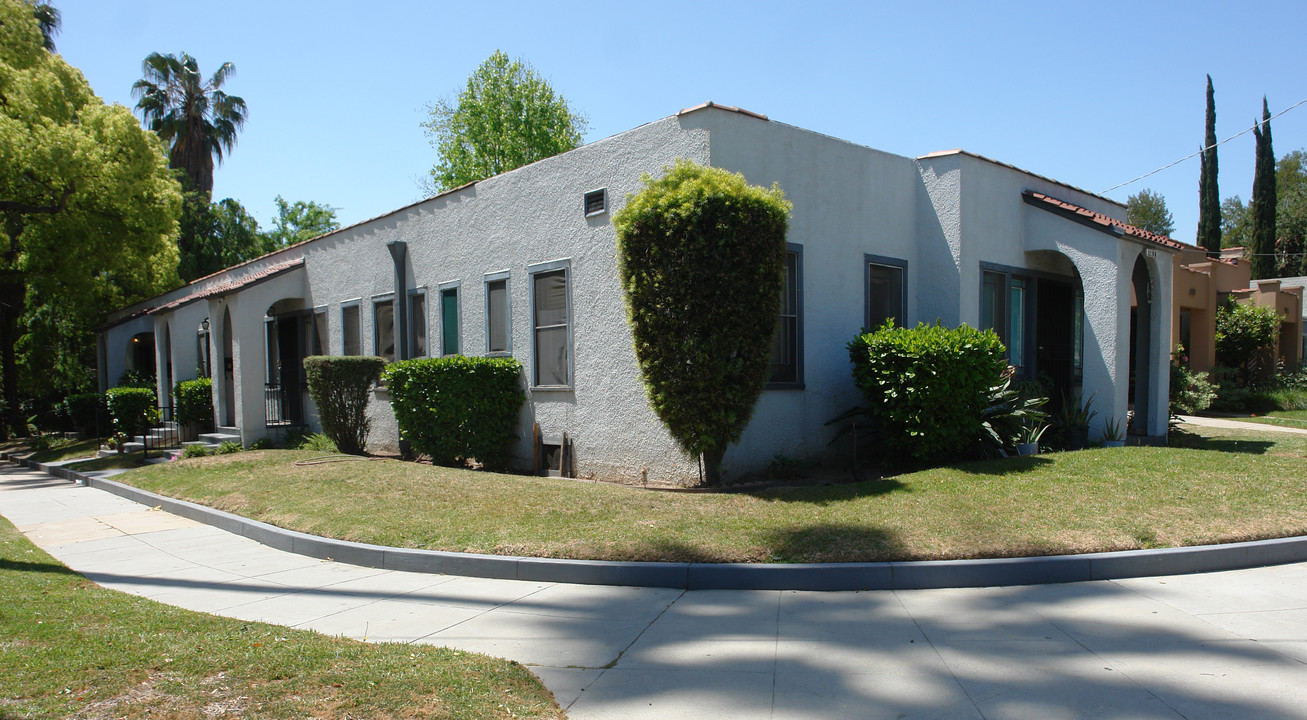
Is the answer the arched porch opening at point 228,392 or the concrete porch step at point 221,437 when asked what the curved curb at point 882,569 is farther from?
the arched porch opening at point 228,392

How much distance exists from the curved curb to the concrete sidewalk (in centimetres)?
11

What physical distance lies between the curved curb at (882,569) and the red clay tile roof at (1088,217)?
576 centimetres

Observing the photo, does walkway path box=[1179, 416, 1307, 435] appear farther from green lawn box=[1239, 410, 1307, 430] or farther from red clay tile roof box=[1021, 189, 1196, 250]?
red clay tile roof box=[1021, 189, 1196, 250]

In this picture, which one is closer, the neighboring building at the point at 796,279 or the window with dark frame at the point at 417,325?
the neighboring building at the point at 796,279

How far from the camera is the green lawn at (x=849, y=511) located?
252 inches

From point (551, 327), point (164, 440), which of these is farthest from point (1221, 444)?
point (164, 440)

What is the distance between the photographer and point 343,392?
1330 cm

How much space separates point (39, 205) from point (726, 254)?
60.8 feet

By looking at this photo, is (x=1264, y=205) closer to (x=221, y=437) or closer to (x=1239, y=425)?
(x=1239, y=425)

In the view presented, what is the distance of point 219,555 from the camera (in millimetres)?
7652

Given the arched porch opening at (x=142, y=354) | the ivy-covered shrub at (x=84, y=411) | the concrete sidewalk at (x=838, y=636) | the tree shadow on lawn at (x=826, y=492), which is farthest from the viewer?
the arched porch opening at (x=142, y=354)

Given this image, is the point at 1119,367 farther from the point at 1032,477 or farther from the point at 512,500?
the point at 512,500

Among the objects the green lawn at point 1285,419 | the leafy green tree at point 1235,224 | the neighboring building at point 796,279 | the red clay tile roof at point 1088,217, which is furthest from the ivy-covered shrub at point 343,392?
the leafy green tree at point 1235,224

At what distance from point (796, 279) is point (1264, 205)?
36.4m
